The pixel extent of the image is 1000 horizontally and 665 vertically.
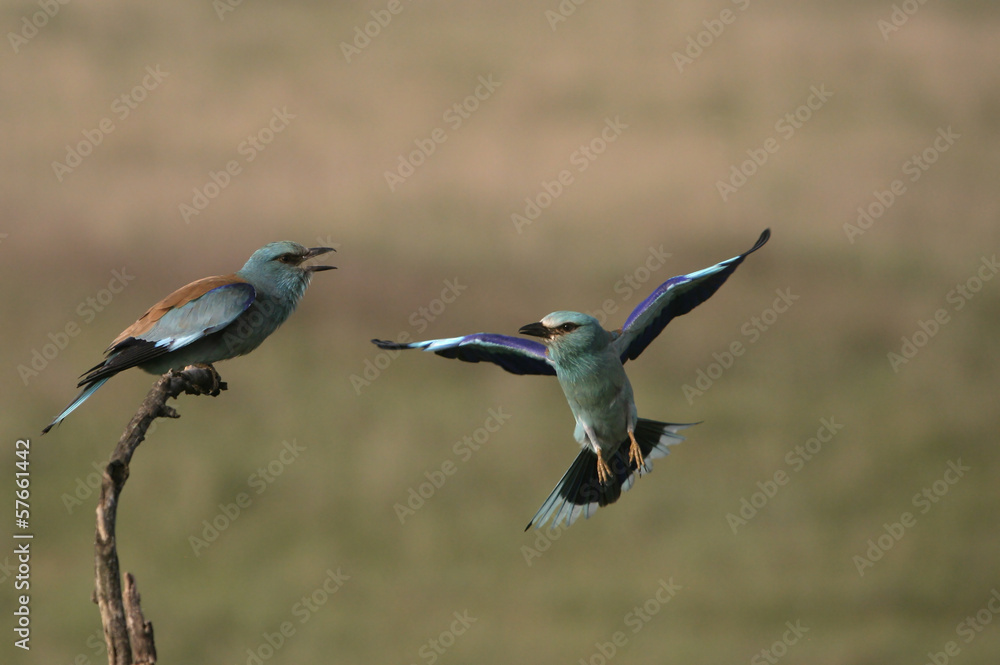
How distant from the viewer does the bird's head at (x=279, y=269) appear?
5.51 m

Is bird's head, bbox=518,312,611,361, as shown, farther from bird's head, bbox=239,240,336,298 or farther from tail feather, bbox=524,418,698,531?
bird's head, bbox=239,240,336,298

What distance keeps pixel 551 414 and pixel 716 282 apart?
33.2 feet

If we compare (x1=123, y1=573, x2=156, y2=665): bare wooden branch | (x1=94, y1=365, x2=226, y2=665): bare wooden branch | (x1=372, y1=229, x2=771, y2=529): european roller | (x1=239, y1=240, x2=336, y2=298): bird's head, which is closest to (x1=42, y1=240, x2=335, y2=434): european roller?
(x1=239, y1=240, x2=336, y2=298): bird's head

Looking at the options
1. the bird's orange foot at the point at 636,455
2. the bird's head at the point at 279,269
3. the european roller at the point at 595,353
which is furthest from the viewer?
the bird's head at the point at 279,269

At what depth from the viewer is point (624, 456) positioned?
16.4ft

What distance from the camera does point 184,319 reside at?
5152mm

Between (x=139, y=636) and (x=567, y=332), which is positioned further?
(x=567, y=332)

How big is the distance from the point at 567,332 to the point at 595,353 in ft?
0.62

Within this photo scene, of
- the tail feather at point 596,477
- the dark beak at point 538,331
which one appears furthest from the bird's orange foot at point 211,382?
the tail feather at point 596,477

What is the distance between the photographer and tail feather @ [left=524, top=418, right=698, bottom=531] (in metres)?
4.90

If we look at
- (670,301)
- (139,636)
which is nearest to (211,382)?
(670,301)

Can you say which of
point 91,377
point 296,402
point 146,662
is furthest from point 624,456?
point 296,402

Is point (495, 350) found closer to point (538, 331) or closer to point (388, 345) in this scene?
point (538, 331)

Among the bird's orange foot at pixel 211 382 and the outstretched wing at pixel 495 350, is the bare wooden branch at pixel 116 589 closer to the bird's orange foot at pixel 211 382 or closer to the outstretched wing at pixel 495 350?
the outstretched wing at pixel 495 350
